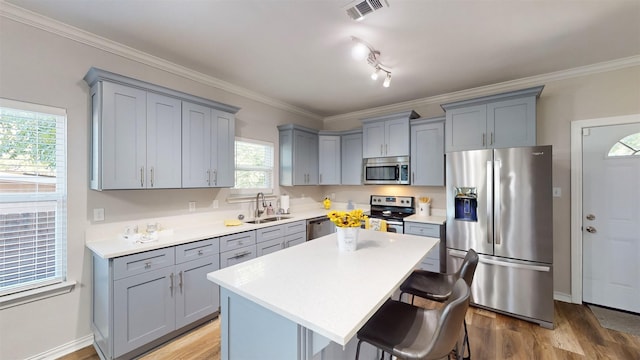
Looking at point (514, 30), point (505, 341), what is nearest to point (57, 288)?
point (505, 341)

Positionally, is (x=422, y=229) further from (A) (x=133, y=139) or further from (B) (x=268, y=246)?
(A) (x=133, y=139)

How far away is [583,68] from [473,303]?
9.70ft

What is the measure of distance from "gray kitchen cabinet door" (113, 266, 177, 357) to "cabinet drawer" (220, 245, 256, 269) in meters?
0.49

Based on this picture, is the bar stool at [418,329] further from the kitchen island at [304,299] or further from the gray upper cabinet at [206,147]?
the gray upper cabinet at [206,147]

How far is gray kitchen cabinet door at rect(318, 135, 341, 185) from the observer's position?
15.0 ft

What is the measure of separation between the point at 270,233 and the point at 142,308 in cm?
144

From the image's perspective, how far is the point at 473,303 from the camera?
2.86 m

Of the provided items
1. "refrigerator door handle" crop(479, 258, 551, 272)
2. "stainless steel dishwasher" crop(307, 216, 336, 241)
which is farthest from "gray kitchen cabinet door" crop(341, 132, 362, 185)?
"refrigerator door handle" crop(479, 258, 551, 272)

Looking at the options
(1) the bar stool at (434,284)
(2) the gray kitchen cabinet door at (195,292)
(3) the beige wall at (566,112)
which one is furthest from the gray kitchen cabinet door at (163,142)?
(3) the beige wall at (566,112)

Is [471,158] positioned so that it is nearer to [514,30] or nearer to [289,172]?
[514,30]

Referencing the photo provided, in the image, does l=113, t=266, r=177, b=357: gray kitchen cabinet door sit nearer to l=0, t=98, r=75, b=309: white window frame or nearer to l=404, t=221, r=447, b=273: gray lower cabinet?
l=0, t=98, r=75, b=309: white window frame

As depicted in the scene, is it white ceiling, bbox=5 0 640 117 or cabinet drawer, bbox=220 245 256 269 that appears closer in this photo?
white ceiling, bbox=5 0 640 117

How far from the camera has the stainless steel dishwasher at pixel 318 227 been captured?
12.7 feet

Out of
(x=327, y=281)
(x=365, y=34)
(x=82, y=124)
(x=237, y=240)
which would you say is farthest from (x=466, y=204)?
(x=82, y=124)
